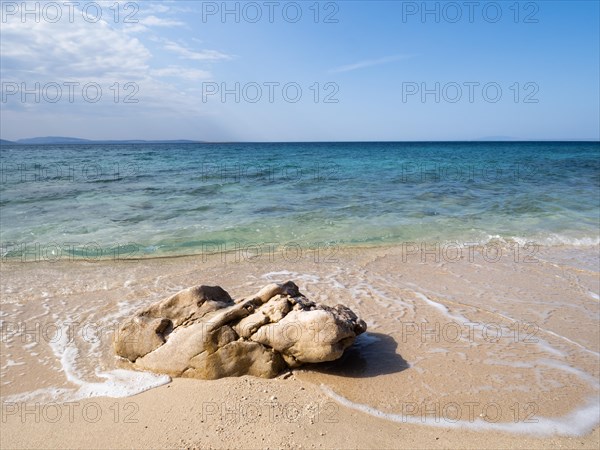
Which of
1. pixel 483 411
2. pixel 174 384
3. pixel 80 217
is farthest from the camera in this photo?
pixel 80 217

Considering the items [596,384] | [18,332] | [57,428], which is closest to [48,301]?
[18,332]

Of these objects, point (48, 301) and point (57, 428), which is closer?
point (57, 428)

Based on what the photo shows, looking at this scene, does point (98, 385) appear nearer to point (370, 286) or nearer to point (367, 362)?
point (367, 362)

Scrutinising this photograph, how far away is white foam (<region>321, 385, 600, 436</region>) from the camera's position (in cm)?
320

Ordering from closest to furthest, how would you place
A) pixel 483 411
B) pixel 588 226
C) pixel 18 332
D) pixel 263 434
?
pixel 263 434 < pixel 483 411 < pixel 18 332 < pixel 588 226

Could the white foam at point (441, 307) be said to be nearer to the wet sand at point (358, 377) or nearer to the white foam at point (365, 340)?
the wet sand at point (358, 377)

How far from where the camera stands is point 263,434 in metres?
3.16

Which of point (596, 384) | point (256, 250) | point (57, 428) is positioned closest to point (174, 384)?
point (57, 428)

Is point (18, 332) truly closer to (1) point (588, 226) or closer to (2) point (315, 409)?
(2) point (315, 409)

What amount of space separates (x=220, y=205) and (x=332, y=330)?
428 inches

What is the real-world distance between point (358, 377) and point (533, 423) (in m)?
1.48

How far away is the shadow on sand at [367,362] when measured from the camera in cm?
401

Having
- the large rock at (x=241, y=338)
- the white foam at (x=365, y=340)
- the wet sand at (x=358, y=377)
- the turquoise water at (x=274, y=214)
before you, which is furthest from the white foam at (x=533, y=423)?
the turquoise water at (x=274, y=214)

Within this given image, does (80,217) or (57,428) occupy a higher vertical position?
(80,217)
